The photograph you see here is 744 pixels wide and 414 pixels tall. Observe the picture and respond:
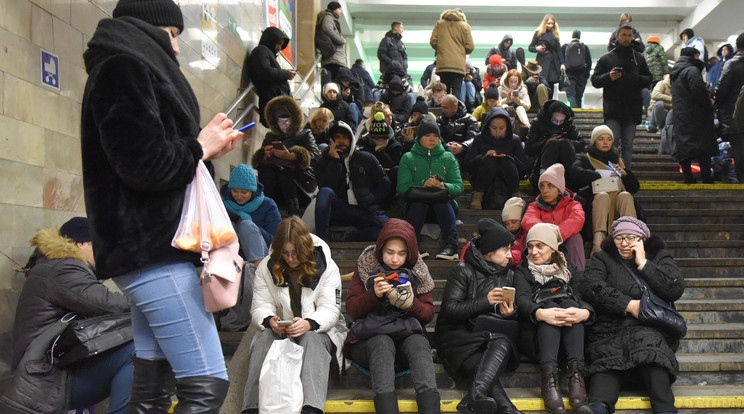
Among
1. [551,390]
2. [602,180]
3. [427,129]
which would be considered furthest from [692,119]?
[551,390]

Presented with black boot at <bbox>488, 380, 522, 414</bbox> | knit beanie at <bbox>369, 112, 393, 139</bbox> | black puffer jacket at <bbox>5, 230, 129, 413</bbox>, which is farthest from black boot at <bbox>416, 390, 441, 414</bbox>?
knit beanie at <bbox>369, 112, 393, 139</bbox>

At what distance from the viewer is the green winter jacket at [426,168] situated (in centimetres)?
675

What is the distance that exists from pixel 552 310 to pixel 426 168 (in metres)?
2.67

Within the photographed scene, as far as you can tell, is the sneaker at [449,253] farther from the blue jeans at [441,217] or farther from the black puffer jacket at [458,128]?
the black puffer jacket at [458,128]

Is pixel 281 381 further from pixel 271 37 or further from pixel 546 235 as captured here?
pixel 271 37

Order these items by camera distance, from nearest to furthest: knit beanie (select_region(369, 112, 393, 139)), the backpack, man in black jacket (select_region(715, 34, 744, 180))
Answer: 1. knit beanie (select_region(369, 112, 393, 139))
2. man in black jacket (select_region(715, 34, 744, 180))
3. the backpack

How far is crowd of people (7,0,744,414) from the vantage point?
2.07 m

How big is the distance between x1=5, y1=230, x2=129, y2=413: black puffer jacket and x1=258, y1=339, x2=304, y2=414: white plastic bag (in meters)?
0.85

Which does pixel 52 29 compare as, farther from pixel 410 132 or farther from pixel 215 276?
pixel 410 132

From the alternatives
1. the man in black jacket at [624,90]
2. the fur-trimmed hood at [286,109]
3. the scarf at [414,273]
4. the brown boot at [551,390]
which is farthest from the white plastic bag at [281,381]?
the man in black jacket at [624,90]

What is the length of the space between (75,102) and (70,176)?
51 cm

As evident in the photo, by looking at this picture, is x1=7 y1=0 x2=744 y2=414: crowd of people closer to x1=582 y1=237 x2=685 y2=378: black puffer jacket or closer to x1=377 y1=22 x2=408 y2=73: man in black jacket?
x1=582 y1=237 x2=685 y2=378: black puffer jacket

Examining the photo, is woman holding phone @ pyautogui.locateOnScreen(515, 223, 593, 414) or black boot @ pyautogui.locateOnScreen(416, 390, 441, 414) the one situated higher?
woman holding phone @ pyautogui.locateOnScreen(515, 223, 593, 414)

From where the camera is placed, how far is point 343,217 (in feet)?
22.1
